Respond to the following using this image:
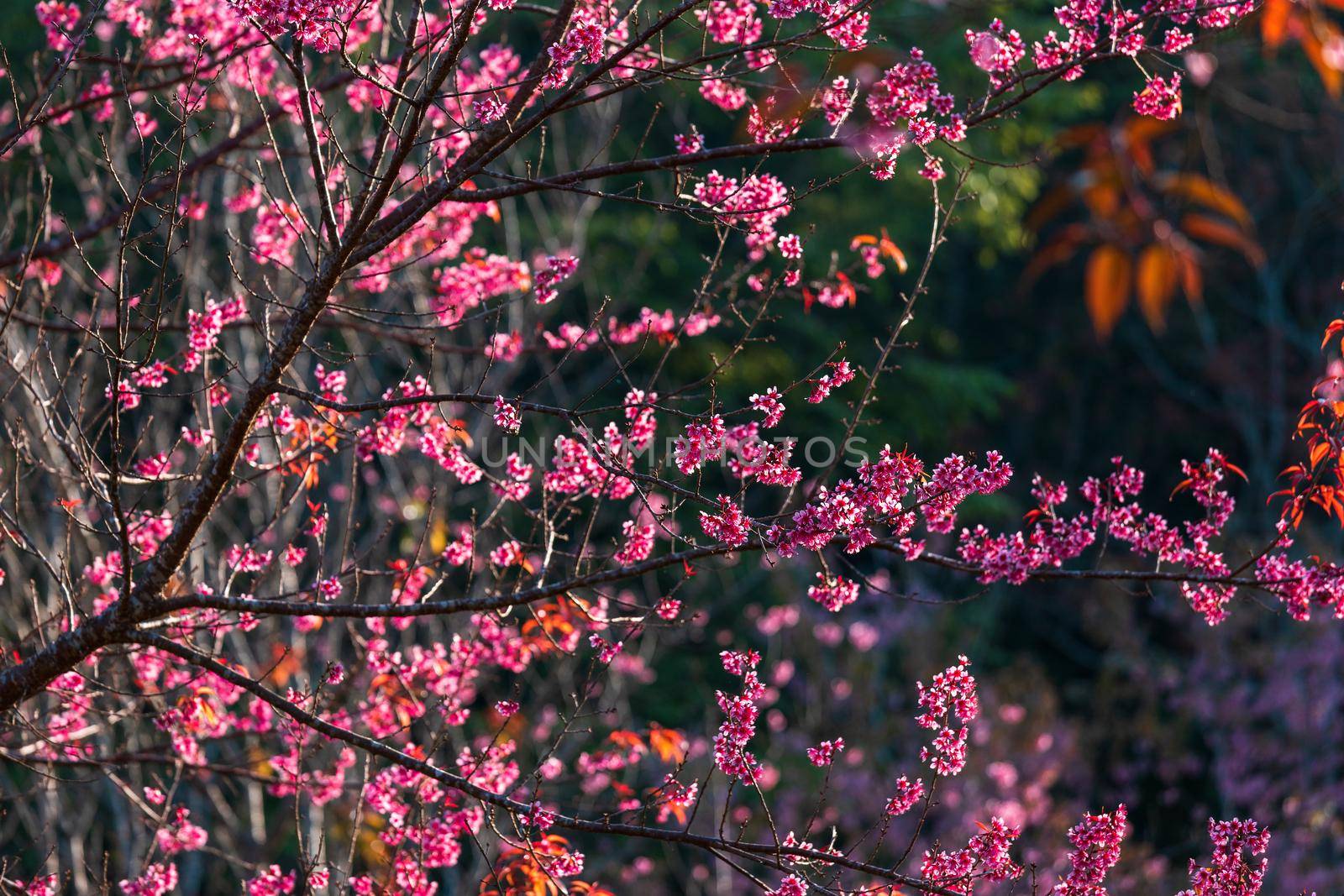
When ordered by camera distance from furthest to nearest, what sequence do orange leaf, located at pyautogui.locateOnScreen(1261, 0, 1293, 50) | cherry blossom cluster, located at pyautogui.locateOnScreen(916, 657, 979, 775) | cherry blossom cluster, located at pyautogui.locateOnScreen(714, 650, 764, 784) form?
cherry blossom cluster, located at pyautogui.locateOnScreen(916, 657, 979, 775) < cherry blossom cluster, located at pyautogui.locateOnScreen(714, 650, 764, 784) < orange leaf, located at pyautogui.locateOnScreen(1261, 0, 1293, 50)

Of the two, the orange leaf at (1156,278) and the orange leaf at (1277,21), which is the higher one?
the orange leaf at (1277,21)

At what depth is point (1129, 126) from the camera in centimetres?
143

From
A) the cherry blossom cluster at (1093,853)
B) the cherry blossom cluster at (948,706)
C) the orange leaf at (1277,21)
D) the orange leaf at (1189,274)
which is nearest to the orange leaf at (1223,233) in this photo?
the orange leaf at (1189,274)

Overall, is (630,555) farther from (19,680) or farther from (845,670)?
(845,670)

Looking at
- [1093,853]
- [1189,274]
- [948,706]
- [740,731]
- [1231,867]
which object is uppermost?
[1189,274]

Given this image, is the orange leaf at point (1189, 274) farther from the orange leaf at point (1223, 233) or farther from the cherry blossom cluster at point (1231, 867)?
the cherry blossom cluster at point (1231, 867)

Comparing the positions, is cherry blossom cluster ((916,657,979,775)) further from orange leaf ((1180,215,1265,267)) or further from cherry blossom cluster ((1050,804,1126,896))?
orange leaf ((1180,215,1265,267))

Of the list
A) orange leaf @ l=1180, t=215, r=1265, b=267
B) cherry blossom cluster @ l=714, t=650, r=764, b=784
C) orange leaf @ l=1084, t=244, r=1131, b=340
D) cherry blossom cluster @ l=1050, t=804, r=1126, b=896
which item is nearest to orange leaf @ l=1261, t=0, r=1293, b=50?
orange leaf @ l=1180, t=215, r=1265, b=267

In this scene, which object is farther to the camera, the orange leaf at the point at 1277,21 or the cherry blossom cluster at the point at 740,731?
the cherry blossom cluster at the point at 740,731

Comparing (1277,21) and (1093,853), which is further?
(1093,853)

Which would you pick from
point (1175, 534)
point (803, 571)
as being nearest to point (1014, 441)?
point (803, 571)

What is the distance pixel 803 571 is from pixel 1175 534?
889 centimetres

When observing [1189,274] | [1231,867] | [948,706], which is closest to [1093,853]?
[1231,867]

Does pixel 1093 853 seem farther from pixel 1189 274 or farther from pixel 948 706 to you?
pixel 1189 274
